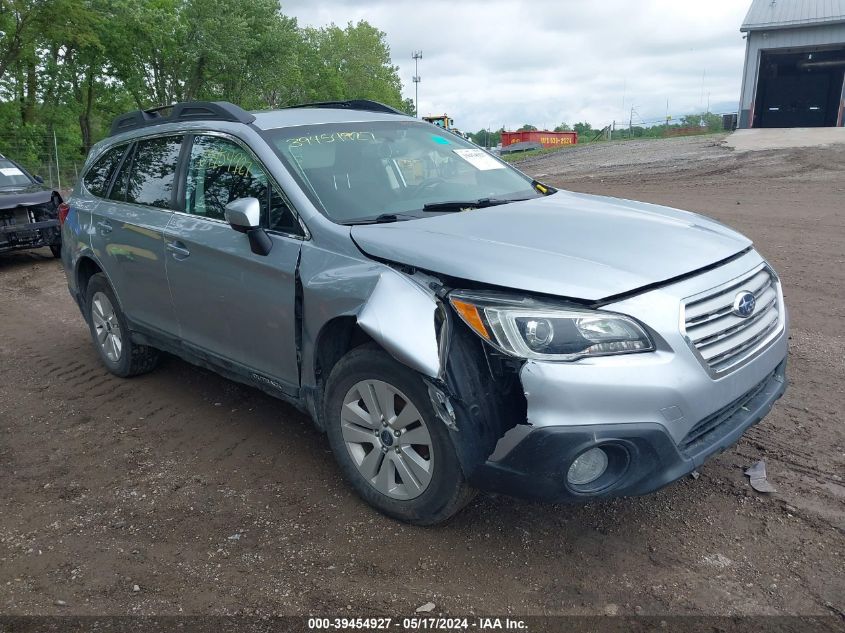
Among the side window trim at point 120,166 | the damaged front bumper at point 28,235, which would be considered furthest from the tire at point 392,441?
the damaged front bumper at point 28,235

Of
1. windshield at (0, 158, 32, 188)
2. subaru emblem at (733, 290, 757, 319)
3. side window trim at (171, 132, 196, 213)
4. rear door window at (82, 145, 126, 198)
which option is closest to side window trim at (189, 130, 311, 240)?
side window trim at (171, 132, 196, 213)

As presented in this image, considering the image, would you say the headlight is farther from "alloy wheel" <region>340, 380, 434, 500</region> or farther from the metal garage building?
the metal garage building

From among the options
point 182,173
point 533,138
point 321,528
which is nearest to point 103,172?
point 182,173

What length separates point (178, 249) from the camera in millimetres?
4219

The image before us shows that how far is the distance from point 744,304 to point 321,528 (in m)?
2.12

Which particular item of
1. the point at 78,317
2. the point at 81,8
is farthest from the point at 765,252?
the point at 81,8

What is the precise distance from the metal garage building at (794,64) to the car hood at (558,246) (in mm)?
32482

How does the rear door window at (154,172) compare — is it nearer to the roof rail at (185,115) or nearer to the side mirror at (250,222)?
the roof rail at (185,115)

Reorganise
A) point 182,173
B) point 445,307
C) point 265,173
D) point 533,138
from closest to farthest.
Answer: point 445,307 < point 265,173 < point 182,173 < point 533,138

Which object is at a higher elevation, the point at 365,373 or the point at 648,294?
the point at 648,294

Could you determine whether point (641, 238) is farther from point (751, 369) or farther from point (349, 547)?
point (349, 547)

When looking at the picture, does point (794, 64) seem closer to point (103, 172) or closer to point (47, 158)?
point (47, 158)

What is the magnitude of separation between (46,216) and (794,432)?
10.7 metres

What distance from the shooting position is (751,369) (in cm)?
303
